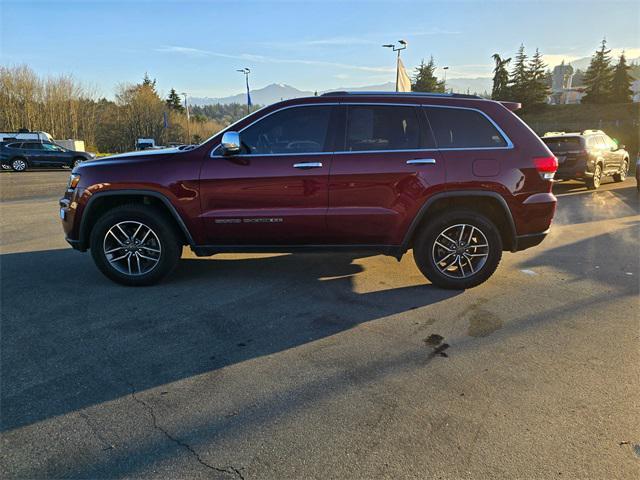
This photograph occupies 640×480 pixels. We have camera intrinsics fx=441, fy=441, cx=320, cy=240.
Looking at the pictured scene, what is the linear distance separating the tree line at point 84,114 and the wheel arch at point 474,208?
3325cm

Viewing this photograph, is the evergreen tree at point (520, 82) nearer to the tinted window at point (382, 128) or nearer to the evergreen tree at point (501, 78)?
the evergreen tree at point (501, 78)

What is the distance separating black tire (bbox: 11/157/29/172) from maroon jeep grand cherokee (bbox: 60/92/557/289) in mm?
22212

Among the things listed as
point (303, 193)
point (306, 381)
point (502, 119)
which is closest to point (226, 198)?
point (303, 193)

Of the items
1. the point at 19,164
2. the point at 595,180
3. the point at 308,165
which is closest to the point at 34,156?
the point at 19,164

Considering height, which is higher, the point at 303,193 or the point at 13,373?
the point at 303,193

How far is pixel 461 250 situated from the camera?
457cm

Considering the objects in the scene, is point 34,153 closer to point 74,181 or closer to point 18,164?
point 18,164

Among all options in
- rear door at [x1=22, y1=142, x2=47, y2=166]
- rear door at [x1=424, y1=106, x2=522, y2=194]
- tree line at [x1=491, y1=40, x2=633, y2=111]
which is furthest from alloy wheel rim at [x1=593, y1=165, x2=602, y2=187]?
tree line at [x1=491, y1=40, x2=633, y2=111]

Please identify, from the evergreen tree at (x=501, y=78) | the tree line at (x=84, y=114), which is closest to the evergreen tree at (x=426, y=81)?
the evergreen tree at (x=501, y=78)

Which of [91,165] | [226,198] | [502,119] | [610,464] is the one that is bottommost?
[610,464]

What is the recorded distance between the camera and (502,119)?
177 inches

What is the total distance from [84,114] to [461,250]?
183 feet

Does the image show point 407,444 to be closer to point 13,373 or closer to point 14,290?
point 13,373

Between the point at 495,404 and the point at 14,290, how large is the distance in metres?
4.67
